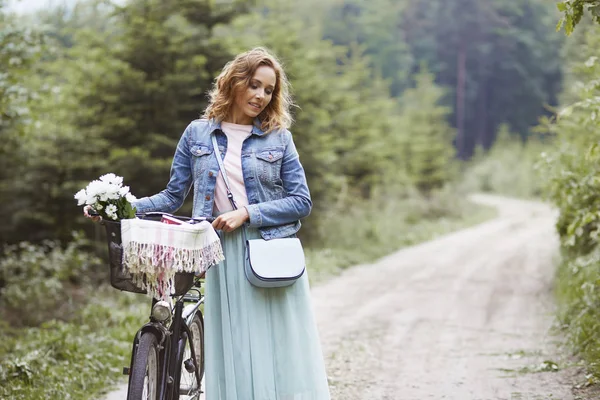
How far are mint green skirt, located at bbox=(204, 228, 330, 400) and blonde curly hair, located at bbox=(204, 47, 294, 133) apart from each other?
0.55 m

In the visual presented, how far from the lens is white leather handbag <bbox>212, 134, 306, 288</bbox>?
3.18m

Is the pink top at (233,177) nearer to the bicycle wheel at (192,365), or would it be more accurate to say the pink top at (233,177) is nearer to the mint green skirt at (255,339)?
the mint green skirt at (255,339)

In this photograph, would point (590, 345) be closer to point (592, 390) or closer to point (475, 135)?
point (592, 390)

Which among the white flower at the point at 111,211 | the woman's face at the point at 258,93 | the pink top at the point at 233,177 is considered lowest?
the white flower at the point at 111,211

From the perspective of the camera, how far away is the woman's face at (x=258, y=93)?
3361 mm

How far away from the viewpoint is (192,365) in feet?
11.9

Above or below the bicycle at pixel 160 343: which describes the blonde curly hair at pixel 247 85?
above

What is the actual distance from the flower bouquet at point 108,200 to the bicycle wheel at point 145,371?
0.53m

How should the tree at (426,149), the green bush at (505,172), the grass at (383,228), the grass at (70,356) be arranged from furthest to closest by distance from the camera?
the green bush at (505,172) → the tree at (426,149) → the grass at (383,228) → the grass at (70,356)

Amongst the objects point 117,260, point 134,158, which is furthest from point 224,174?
point 134,158

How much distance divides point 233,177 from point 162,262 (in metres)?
0.58

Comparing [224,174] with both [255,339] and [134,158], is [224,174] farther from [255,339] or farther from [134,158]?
[134,158]

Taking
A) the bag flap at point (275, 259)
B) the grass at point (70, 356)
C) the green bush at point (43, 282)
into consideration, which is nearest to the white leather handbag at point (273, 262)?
the bag flap at point (275, 259)

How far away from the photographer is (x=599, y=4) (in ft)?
13.5
